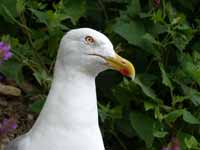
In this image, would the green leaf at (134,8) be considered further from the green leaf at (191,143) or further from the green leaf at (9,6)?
the green leaf at (191,143)

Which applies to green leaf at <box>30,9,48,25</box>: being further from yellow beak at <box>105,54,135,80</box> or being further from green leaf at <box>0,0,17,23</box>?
yellow beak at <box>105,54,135,80</box>

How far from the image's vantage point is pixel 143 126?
3535mm

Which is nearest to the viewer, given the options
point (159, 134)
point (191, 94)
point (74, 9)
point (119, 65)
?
point (119, 65)

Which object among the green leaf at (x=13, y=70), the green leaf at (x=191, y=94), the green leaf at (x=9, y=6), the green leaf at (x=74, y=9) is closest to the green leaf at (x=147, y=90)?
the green leaf at (x=191, y=94)

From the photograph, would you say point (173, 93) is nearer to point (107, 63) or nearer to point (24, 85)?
point (24, 85)

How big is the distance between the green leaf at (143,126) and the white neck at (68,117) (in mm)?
696

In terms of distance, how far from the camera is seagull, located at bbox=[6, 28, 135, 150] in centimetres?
278

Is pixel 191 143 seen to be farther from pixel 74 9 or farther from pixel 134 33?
pixel 74 9

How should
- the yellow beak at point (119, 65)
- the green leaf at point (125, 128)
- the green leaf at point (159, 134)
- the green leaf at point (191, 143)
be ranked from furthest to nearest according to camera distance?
the green leaf at point (125, 128)
the green leaf at point (159, 134)
the green leaf at point (191, 143)
the yellow beak at point (119, 65)

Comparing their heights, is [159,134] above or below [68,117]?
below

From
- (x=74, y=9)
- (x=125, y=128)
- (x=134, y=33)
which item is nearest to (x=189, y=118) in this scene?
(x=125, y=128)

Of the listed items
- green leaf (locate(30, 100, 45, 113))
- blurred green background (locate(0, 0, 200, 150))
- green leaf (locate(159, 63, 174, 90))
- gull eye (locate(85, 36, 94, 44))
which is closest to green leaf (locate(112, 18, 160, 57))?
blurred green background (locate(0, 0, 200, 150))

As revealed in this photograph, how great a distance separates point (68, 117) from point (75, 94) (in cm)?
9

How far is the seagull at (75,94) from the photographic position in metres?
2.78
